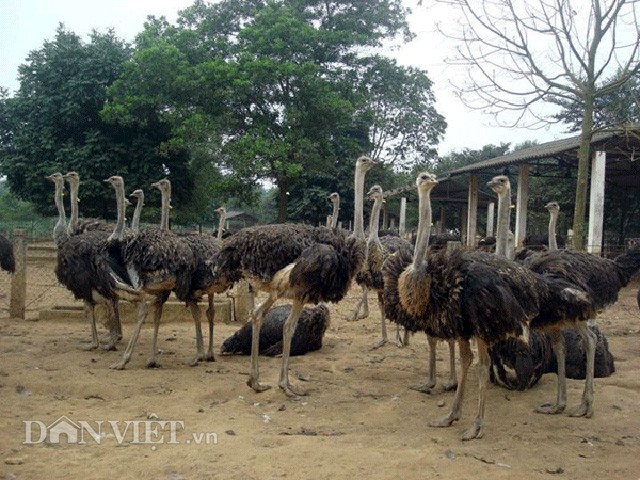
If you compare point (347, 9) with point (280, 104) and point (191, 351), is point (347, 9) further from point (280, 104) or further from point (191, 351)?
point (191, 351)

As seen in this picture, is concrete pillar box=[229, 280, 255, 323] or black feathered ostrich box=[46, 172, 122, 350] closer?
black feathered ostrich box=[46, 172, 122, 350]

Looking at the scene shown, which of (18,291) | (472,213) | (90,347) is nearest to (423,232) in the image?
(90,347)

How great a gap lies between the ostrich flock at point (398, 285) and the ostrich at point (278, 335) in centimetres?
1

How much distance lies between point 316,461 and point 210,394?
188 cm

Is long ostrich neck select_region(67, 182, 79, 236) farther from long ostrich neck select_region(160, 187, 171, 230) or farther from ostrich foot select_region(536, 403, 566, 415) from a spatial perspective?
ostrich foot select_region(536, 403, 566, 415)

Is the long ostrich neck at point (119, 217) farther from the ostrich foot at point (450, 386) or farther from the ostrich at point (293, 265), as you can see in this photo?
the ostrich foot at point (450, 386)

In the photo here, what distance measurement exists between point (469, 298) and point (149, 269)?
11.0ft

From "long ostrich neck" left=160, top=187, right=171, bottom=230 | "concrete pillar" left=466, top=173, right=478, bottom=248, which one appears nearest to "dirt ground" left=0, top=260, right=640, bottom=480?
"long ostrich neck" left=160, top=187, right=171, bottom=230

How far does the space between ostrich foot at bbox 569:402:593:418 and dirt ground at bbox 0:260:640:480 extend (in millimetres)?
85

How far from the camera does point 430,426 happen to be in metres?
4.78

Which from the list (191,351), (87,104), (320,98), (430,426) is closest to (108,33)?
(87,104)

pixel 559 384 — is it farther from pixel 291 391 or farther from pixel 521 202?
pixel 521 202

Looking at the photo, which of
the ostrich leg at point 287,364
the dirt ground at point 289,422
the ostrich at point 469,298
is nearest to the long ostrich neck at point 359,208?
the ostrich leg at point 287,364

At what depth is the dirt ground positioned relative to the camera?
3820 mm
